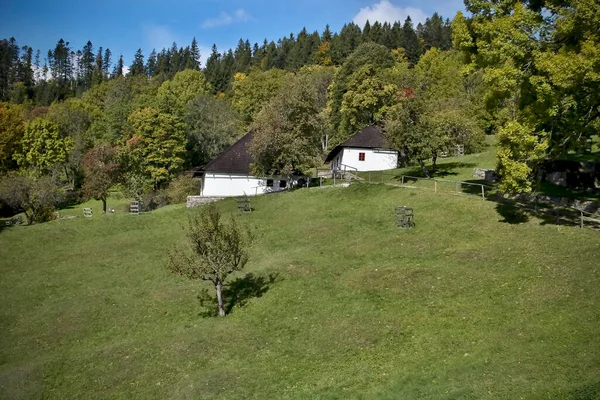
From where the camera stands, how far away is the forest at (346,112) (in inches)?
1078

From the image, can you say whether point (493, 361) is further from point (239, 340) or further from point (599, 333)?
point (239, 340)

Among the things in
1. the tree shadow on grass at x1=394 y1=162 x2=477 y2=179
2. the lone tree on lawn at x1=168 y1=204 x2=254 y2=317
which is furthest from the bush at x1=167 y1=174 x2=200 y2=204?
the lone tree on lawn at x1=168 y1=204 x2=254 y2=317

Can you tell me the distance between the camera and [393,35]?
136875 millimetres

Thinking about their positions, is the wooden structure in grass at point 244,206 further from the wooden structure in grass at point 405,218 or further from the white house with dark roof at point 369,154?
the white house with dark roof at point 369,154

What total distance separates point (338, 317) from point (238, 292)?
25.6ft

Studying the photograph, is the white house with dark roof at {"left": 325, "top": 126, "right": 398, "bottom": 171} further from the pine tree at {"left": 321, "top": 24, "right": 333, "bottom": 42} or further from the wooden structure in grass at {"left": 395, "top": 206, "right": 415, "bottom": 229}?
the pine tree at {"left": 321, "top": 24, "right": 333, "bottom": 42}

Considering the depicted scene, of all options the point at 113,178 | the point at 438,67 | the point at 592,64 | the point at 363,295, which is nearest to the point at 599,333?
the point at 363,295

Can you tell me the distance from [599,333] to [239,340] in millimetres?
14246

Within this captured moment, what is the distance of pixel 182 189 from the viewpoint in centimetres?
6084

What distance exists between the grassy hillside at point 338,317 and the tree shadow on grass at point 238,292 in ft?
0.46

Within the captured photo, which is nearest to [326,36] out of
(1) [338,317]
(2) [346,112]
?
(2) [346,112]

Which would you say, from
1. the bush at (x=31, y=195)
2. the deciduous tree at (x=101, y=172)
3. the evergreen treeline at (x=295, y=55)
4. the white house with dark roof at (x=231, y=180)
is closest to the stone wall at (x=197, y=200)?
the white house with dark roof at (x=231, y=180)

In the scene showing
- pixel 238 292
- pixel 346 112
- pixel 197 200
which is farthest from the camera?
pixel 346 112

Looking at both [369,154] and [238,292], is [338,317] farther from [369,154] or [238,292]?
[369,154]
